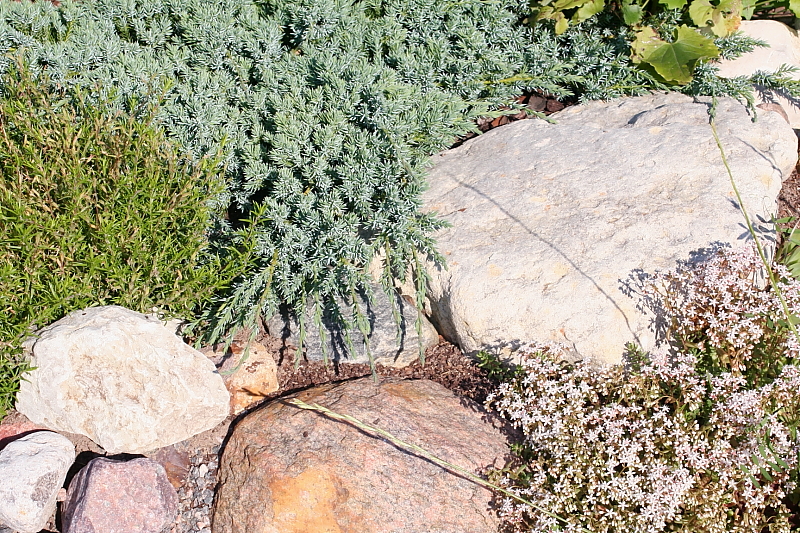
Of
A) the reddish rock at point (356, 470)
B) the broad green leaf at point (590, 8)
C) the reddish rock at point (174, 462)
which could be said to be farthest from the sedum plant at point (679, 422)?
the broad green leaf at point (590, 8)

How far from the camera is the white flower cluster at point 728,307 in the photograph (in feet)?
9.61

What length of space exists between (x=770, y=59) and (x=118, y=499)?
15.5ft

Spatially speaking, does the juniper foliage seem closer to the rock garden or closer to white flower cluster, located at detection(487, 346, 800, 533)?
the rock garden

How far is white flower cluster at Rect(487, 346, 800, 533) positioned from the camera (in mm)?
Result: 2668

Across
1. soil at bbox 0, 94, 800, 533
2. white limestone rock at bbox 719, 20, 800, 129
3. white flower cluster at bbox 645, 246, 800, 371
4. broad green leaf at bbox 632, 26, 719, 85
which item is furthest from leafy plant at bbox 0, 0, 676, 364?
white flower cluster at bbox 645, 246, 800, 371

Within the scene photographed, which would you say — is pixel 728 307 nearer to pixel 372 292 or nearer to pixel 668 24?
pixel 372 292

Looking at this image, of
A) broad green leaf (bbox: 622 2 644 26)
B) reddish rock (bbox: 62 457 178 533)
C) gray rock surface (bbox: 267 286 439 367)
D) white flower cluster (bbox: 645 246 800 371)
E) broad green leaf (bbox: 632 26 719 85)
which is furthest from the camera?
broad green leaf (bbox: 622 2 644 26)

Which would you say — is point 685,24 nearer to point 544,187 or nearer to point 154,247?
point 544,187

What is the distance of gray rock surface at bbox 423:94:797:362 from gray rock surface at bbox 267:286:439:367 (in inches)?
6.8

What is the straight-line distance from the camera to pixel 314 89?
A: 12.7 feet

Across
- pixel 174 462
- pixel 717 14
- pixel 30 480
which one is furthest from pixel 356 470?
pixel 717 14

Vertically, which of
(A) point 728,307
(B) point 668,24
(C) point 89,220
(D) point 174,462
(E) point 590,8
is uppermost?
(E) point 590,8

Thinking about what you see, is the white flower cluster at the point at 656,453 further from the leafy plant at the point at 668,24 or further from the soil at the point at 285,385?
the leafy plant at the point at 668,24

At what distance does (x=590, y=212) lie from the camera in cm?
356
